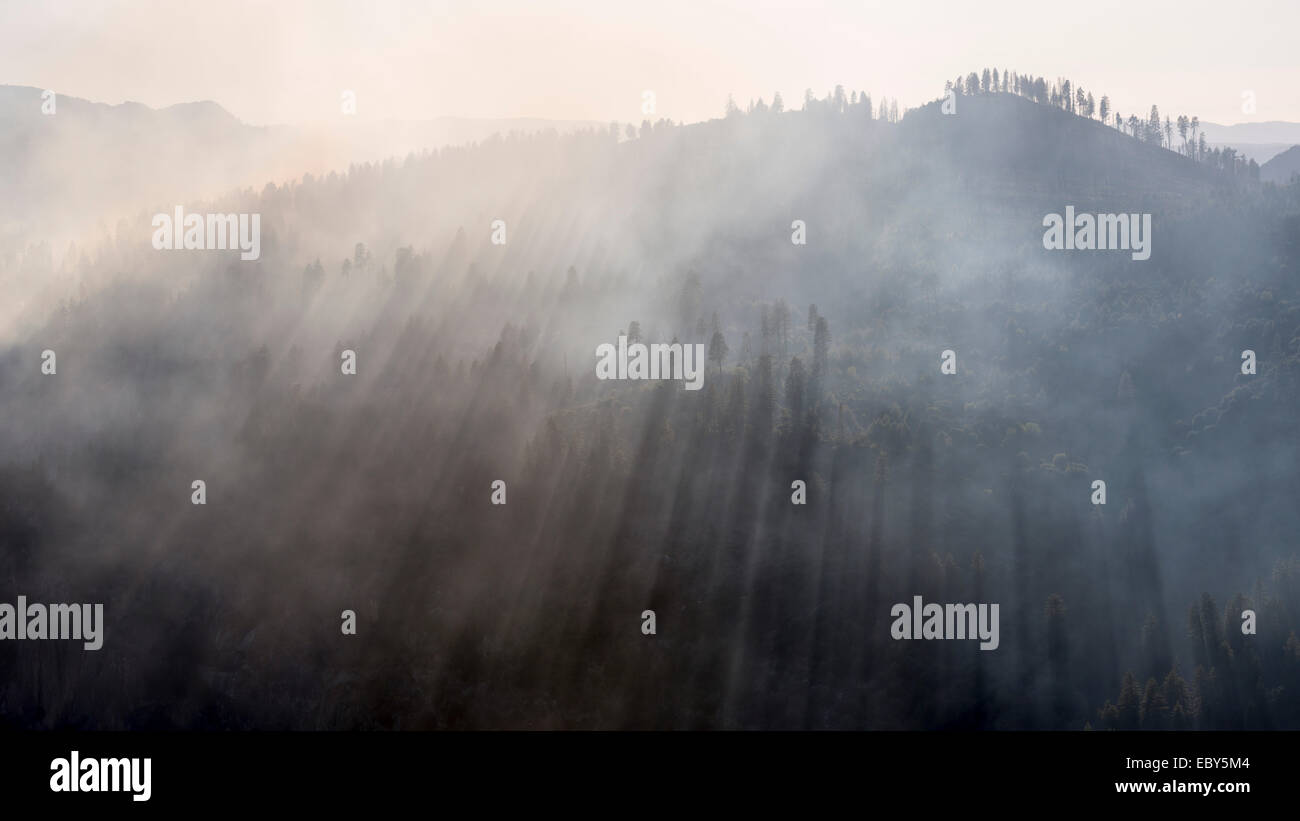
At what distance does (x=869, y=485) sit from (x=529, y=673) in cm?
7081

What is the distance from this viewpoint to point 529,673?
15912 centimetres

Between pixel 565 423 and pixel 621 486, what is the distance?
23179 mm

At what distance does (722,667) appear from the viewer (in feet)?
491

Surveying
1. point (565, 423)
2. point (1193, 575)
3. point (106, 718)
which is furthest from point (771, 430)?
point (106, 718)

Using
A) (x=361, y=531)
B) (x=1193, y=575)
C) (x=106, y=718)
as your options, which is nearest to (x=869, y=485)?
(x=1193, y=575)

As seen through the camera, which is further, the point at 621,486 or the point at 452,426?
the point at 452,426

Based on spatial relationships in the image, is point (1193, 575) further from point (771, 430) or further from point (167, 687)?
point (167, 687)
